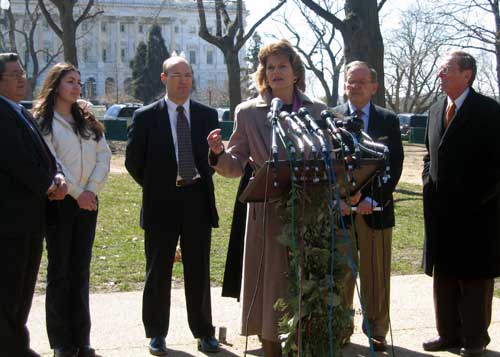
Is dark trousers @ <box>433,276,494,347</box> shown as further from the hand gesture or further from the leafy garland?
the hand gesture

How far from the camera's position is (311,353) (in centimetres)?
401

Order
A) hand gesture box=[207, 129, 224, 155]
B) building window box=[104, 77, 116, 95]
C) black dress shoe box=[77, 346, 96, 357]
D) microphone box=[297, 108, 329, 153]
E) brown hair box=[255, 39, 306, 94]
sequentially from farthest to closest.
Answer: building window box=[104, 77, 116, 95] → black dress shoe box=[77, 346, 96, 357] → brown hair box=[255, 39, 306, 94] → hand gesture box=[207, 129, 224, 155] → microphone box=[297, 108, 329, 153]

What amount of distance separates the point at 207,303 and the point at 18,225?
70.5 inches

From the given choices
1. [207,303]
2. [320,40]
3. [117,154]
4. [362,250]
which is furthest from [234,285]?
[320,40]

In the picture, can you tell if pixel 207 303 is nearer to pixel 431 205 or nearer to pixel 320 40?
pixel 431 205

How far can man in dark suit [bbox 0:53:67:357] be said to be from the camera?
14.6 ft

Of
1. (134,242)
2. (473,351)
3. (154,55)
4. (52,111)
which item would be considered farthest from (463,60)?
(154,55)

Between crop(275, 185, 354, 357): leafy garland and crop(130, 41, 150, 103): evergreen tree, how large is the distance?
3005 inches

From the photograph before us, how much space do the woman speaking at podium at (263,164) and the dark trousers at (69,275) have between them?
1.41 m

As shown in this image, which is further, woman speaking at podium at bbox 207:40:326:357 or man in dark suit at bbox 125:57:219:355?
man in dark suit at bbox 125:57:219:355

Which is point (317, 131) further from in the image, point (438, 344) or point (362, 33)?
point (362, 33)

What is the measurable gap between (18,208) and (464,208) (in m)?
3.21

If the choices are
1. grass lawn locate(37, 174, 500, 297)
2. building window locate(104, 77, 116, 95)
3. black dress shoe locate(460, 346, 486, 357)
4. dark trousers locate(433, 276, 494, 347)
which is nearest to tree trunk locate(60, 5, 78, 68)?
Result: grass lawn locate(37, 174, 500, 297)

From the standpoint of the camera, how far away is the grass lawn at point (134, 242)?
805 centimetres
